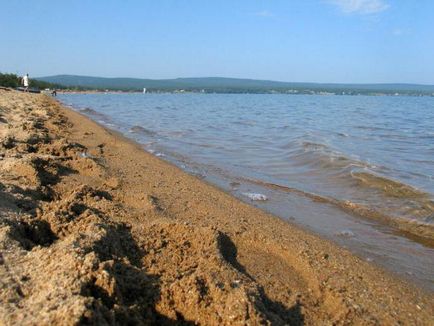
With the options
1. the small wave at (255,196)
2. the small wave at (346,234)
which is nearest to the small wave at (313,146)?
the small wave at (255,196)

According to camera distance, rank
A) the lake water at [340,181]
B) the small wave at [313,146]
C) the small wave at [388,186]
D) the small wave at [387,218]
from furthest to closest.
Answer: the small wave at [313,146]
the small wave at [388,186]
the small wave at [387,218]
the lake water at [340,181]

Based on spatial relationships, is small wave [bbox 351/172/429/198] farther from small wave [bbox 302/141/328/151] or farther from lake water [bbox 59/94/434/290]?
small wave [bbox 302/141/328/151]

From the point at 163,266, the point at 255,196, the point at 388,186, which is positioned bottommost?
the point at 388,186

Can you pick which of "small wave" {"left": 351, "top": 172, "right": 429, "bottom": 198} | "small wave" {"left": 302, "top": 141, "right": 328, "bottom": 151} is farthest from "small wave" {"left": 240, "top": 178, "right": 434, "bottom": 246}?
"small wave" {"left": 302, "top": 141, "right": 328, "bottom": 151}

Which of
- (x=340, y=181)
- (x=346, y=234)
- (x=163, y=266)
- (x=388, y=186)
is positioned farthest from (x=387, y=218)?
(x=163, y=266)

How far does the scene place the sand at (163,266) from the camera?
2.33m

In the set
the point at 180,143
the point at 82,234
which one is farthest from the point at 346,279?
the point at 180,143

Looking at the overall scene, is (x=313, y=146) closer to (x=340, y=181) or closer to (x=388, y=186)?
(x=340, y=181)

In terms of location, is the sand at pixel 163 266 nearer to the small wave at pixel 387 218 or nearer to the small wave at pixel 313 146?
the small wave at pixel 387 218

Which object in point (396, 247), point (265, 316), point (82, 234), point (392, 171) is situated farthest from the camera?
point (392, 171)

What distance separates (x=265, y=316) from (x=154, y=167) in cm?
576

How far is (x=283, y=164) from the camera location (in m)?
10.6

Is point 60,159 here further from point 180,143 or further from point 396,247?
point 180,143

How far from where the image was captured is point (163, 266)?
3061 millimetres
